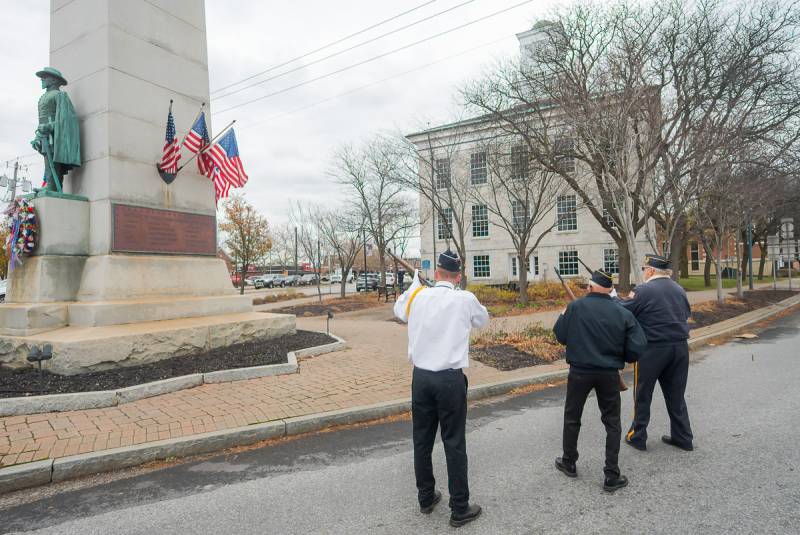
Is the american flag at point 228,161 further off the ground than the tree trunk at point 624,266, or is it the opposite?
the american flag at point 228,161

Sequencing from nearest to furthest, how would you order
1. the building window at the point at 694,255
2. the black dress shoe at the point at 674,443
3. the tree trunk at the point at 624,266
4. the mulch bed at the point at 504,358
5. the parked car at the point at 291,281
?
the black dress shoe at the point at 674,443 → the mulch bed at the point at 504,358 → the tree trunk at the point at 624,266 → the parked car at the point at 291,281 → the building window at the point at 694,255

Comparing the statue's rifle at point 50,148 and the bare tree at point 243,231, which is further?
the bare tree at point 243,231

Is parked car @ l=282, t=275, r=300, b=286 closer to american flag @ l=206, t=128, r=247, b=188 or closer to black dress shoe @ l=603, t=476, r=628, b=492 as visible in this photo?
american flag @ l=206, t=128, r=247, b=188

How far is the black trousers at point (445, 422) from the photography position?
3215 millimetres

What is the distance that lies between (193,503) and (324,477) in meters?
1.08

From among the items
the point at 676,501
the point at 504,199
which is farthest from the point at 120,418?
the point at 504,199

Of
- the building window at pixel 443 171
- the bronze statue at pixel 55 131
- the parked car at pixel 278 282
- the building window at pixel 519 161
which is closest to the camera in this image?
the bronze statue at pixel 55 131

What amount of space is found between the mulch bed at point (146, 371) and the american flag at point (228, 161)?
334 cm

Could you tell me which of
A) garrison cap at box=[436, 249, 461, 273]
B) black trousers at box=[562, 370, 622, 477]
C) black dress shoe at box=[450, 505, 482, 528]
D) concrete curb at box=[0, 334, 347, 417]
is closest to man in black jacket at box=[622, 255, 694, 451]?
black trousers at box=[562, 370, 622, 477]

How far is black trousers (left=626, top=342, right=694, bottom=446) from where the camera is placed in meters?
Answer: 4.57

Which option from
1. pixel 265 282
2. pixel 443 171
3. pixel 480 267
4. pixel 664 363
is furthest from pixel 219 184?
pixel 265 282

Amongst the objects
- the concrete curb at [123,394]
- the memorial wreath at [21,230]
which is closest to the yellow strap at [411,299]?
the concrete curb at [123,394]

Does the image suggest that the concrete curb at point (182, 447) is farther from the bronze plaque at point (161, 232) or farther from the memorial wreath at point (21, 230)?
the memorial wreath at point (21, 230)

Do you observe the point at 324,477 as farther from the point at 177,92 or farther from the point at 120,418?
the point at 177,92
